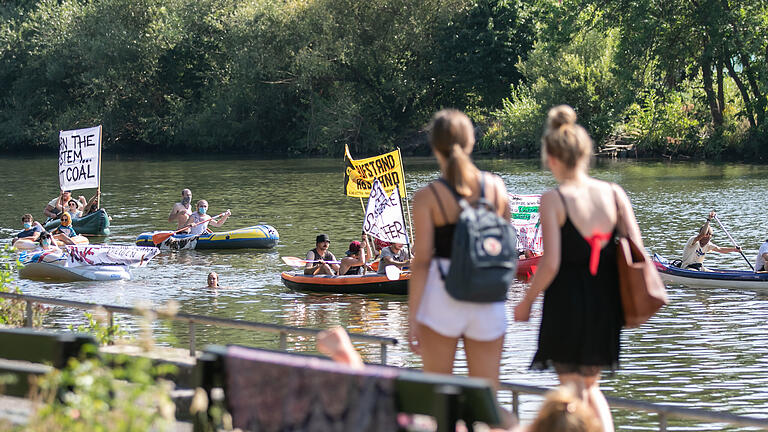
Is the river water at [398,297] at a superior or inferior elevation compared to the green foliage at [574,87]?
inferior

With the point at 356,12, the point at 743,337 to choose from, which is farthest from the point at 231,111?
the point at 743,337

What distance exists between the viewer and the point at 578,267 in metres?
4.99

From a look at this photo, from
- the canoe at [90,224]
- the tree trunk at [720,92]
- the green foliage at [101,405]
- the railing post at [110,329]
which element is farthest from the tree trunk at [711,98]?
the green foliage at [101,405]

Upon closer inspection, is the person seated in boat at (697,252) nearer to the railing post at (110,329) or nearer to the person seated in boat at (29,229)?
the person seated in boat at (29,229)

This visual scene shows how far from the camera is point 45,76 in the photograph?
217ft

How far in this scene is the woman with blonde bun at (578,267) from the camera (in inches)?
194

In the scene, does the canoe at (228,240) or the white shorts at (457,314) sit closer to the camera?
the white shorts at (457,314)

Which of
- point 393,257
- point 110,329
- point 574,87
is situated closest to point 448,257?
point 110,329

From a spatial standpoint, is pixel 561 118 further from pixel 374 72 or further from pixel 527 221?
pixel 374 72

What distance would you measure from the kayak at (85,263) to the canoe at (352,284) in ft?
11.3

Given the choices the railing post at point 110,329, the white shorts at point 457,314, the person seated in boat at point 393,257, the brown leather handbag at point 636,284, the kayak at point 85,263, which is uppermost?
the brown leather handbag at point 636,284

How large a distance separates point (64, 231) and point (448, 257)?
20.2 meters

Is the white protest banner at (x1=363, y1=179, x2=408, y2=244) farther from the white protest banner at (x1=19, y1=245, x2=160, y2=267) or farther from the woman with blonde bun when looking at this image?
the woman with blonde bun

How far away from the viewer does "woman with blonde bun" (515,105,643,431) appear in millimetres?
4918
